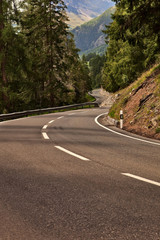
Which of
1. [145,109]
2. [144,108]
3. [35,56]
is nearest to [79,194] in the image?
[145,109]

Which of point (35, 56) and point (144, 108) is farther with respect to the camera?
point (35, 56)

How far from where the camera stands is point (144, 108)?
1520 cm

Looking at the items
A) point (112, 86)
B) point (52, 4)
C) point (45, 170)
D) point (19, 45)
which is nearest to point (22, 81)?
point (19, 45)

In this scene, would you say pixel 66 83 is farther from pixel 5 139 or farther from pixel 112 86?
pixel 5 139

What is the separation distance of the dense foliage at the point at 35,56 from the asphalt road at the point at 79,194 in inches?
903

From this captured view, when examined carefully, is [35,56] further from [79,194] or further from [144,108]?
[79,194]

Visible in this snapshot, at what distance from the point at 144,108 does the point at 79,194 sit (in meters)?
11.5

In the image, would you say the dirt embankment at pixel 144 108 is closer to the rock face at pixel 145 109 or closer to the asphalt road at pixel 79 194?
the rock face at pixel 145 109

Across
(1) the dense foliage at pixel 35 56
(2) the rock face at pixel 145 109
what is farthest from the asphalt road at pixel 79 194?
(1) the dense foliage at pixel 35 56

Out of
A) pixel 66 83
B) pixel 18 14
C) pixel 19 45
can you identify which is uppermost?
pixel 18 14

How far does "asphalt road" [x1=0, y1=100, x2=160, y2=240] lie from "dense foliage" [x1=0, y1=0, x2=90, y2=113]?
75.2 feet

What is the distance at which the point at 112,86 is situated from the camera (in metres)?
51.2

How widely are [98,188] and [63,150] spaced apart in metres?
3.46

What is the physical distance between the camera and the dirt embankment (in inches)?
504
